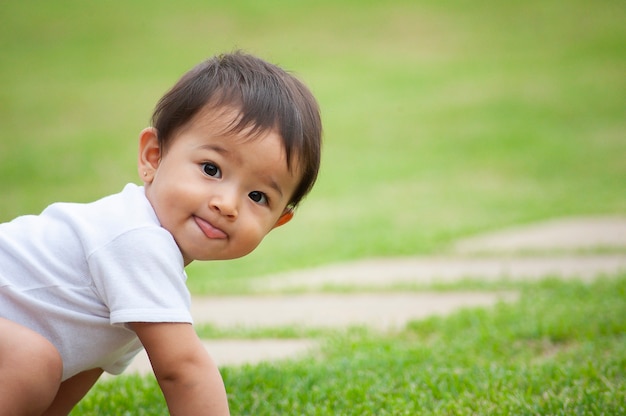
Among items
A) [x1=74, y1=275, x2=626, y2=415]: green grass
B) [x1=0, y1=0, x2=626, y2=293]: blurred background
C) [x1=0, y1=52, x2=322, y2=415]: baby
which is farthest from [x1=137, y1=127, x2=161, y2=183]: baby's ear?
[x1=0, y1=0, x2=626, y2=293]: blurred background

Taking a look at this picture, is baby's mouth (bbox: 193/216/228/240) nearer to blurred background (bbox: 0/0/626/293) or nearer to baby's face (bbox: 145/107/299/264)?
baby's face (bbox: 145/107/299/264)

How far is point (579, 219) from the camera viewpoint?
7.77 meters

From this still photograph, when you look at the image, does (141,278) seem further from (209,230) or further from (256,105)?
(256,105)

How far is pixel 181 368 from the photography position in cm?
204

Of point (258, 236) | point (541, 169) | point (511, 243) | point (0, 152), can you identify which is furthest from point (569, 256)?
point (0, 152)

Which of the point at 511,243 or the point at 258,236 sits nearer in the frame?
the point at 258,236

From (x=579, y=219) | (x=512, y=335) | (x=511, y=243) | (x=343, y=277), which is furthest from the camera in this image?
(x=579, y=219)

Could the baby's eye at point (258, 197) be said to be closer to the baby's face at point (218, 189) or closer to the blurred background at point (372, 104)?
the baby's face at point (218, 189)

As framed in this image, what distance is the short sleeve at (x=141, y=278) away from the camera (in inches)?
79.7

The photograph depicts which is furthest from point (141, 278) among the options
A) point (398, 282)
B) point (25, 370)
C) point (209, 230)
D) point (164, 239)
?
point (398, 282)

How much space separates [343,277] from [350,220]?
131 inches

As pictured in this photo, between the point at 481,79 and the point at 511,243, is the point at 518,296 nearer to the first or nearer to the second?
the point at 511,243

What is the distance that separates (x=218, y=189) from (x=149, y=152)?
12.9 inches

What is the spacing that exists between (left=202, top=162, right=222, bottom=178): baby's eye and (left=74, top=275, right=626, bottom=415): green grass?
0.87 metres
